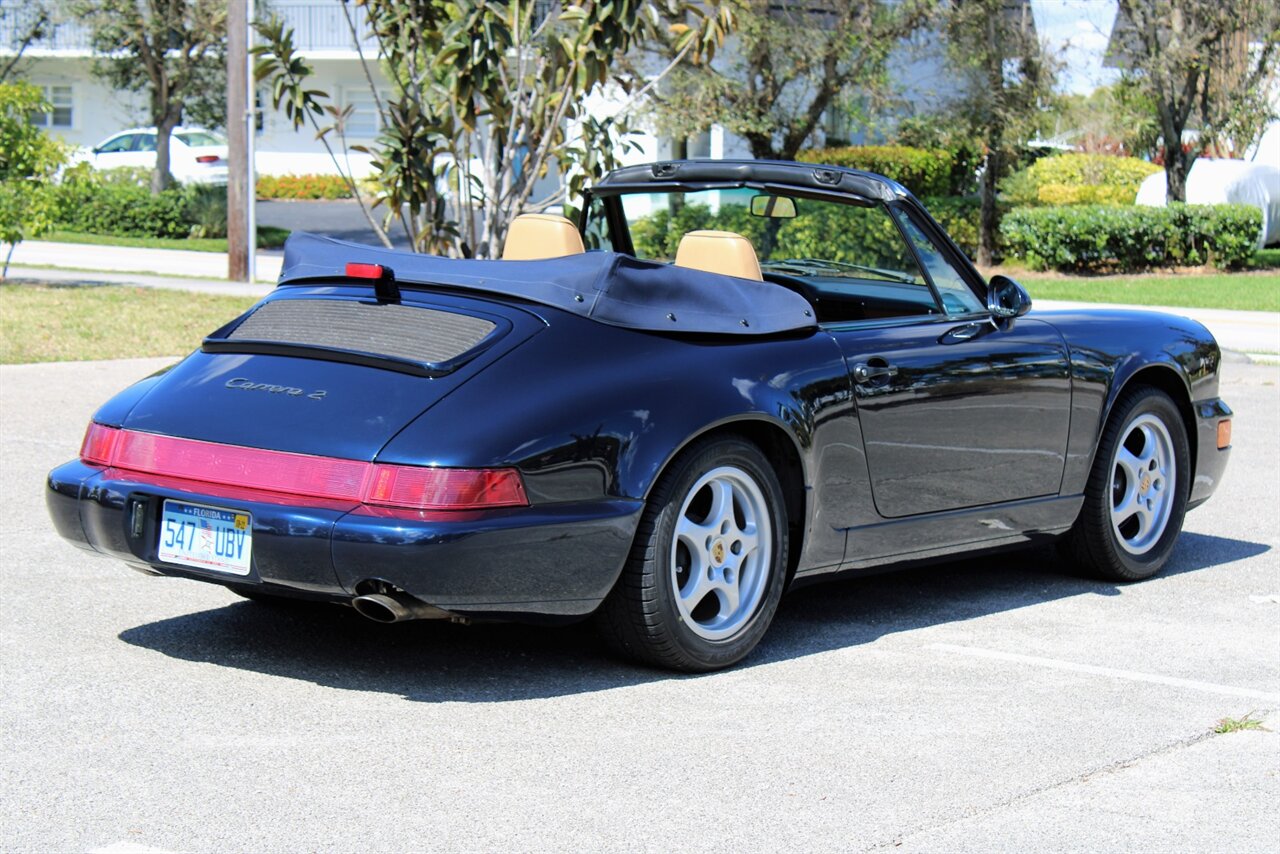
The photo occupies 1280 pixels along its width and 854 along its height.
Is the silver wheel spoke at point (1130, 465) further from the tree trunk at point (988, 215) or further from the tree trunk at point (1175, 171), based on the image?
the tree trunk at point (1175, 171)

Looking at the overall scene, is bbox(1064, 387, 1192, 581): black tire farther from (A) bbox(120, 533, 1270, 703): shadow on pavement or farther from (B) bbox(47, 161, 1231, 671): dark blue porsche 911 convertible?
(A) bbox(120, 533, 1270, 703): shadow on pavement

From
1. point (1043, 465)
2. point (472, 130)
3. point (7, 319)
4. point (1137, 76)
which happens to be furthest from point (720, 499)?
point (1137, 76)

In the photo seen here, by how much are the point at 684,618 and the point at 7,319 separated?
1150 cm

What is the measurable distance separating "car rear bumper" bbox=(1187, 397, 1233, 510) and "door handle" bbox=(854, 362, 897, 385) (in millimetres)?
1864

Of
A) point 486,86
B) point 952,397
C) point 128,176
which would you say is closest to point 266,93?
point 128,176

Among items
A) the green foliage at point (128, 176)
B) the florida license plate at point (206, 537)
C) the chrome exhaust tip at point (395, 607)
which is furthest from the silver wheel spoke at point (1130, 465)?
the green foliage at point (128, 176)

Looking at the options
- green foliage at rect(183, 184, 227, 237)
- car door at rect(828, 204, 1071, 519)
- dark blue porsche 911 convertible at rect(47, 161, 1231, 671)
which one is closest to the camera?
dark blue porsche 911 convertible at rect(47, 161, 1231, 671)

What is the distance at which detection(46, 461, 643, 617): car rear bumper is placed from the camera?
4488mm

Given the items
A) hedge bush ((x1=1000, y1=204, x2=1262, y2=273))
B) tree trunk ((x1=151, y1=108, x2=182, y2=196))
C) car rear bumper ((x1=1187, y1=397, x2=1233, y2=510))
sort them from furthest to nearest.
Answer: tree trunk ((x1=151, y1=108, x2=182, y2=196)), hedge bush ((x1=1000, y1=204, x2=1262, y2=273)), car rear bumper ((x1=1187, y1=397, x2=1233, y2=510))

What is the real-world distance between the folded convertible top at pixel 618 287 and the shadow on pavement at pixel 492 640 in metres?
0.99

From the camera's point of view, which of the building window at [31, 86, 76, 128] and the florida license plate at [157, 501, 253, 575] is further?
the building window at [31, 86, 76, 128]

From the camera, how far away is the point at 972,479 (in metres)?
5.99

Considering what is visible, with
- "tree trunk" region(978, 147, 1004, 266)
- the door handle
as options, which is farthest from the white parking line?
"tree trunk" region(978, 147, 1004, 266)

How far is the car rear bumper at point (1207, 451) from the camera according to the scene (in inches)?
273
